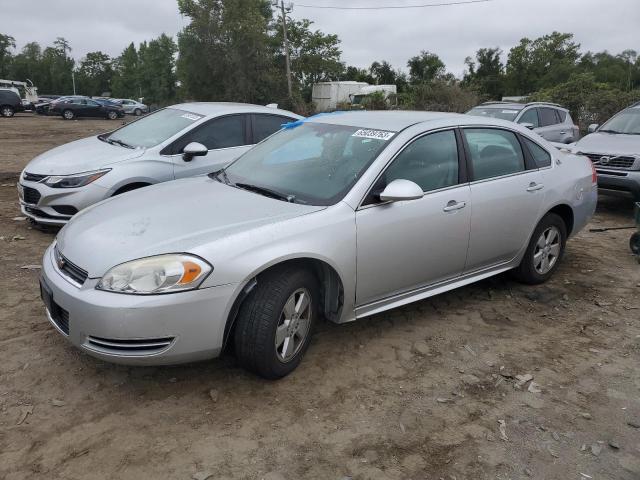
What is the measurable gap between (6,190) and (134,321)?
7.34 meters

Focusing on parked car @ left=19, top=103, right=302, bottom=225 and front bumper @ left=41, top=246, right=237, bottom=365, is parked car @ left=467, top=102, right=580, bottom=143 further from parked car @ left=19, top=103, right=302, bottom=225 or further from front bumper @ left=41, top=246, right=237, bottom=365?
front bumper @ left=41, top=246, right=237, bottom=365

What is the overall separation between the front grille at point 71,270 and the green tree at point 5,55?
91.9 metres

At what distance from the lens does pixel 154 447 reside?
2707 mm

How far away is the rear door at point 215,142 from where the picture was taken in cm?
604

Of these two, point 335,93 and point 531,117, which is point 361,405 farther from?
point 335,93

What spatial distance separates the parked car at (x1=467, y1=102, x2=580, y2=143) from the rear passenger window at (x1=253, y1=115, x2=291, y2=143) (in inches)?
229

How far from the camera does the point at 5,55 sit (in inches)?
3278

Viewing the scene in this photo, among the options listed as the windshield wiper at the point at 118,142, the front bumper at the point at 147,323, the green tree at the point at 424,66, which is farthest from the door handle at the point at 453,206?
the green tree at the point at 424,66

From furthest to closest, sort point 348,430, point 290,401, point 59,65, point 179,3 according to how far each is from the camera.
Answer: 1. point 59,65
2. point 179,3
3. point 290,401
4. point 348,430

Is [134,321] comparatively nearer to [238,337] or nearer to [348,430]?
[238,337]

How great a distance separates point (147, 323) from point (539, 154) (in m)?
3.76

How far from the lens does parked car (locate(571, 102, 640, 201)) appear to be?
775 cm

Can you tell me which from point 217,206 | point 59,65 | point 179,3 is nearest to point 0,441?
point 217,206

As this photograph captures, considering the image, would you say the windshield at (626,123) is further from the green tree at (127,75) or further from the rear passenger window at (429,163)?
the green tree at (127,75)
